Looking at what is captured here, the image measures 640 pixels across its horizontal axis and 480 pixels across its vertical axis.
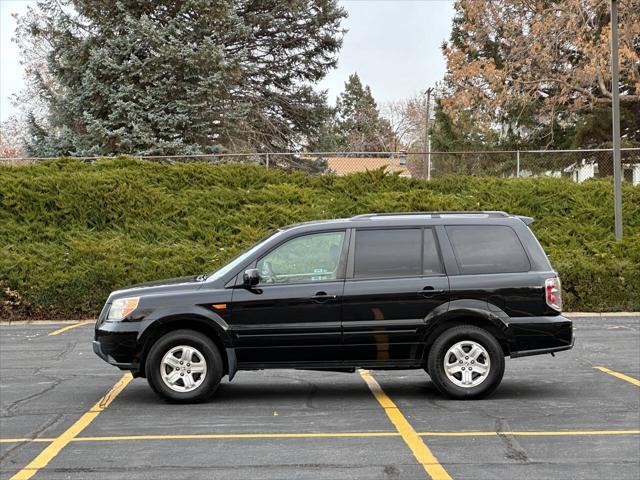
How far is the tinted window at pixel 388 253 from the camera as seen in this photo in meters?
8.05

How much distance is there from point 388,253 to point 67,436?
3.55 metres

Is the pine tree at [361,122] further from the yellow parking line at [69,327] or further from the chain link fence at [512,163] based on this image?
the yellow parking line at [69,327]

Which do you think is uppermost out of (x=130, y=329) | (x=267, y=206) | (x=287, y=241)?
(x=267, y=206)

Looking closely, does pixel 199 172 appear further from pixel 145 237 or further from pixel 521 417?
pixel 521 417

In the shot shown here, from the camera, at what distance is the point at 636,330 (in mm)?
13758

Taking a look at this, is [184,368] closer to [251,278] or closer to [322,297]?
[251,278]

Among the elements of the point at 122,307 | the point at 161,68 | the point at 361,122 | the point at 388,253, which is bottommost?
the point at 122,307

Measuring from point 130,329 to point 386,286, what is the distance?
103 inches

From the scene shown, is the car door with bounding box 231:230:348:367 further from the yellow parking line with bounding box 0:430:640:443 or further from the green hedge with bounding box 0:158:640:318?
the green hedge with bounding box 0:158:640:318

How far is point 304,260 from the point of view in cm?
818

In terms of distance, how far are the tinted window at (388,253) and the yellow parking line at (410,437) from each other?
4.25ft

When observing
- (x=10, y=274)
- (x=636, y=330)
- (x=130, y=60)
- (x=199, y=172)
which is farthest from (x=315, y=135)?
(x=636, y=330)

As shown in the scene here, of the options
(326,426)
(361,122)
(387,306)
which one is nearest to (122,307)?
(326,426)

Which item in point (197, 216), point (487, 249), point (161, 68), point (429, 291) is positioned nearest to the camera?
point (429, 291)
